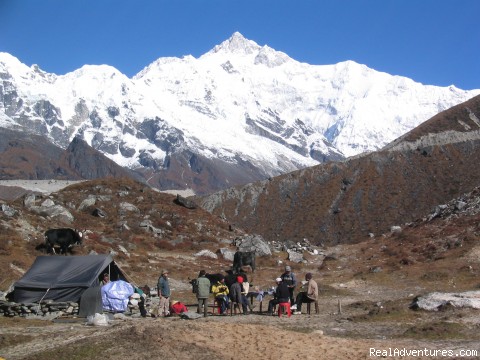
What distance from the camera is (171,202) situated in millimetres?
81062

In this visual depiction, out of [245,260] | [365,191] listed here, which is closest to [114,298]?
[245,260]

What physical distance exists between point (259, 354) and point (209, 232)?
5297 cm

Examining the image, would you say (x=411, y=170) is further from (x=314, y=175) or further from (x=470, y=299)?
(x=470, y=299)

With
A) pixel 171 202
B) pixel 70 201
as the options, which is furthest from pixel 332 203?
pixel 70 201

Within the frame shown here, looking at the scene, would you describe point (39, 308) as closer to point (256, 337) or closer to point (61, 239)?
point (256, 337)

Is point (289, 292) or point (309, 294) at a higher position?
point (289, 292)

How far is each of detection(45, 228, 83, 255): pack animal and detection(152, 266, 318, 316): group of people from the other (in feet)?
59.1

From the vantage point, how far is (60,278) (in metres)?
31.0

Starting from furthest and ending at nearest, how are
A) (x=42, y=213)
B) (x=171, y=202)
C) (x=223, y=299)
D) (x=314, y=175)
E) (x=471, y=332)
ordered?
(x=314, y=175)
(x=171, y=202)
(x=42, y=213)
(x=223, y=299)
(x=471, y=332)

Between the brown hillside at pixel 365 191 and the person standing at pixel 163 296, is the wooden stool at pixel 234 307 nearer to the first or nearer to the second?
the person standing at pixel 163 296

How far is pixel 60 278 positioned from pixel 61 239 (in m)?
14.6

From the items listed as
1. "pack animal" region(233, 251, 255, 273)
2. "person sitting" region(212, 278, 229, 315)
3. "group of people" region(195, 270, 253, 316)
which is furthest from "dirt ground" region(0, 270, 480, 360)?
"pack animal" region(233, 251, 255, 273)

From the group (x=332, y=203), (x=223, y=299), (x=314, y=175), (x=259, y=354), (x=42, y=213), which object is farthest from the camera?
(x=314, y=175)

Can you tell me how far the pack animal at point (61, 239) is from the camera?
44.5 m
